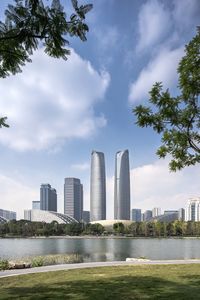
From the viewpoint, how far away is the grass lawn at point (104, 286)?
10992mm

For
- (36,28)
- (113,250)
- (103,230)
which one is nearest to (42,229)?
(103,230)

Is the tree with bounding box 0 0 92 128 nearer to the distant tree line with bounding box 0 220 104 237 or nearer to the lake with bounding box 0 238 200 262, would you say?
the lake with bounding box 0 238 200 262

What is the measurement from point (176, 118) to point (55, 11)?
585 centimetres

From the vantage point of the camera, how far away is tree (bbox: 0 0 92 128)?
7285 millimetres

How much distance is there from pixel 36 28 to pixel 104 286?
337 inches

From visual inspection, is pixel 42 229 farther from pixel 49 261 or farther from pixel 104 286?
pixel 104 286

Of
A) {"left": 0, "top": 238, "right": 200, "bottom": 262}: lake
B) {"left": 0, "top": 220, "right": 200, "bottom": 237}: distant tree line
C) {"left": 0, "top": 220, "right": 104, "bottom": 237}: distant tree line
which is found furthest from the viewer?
{"left": 0, "top": 220, "right": 104, "bottom": 237}: distant tree line

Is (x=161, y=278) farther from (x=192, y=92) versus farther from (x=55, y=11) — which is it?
A: (x=55, y=11)

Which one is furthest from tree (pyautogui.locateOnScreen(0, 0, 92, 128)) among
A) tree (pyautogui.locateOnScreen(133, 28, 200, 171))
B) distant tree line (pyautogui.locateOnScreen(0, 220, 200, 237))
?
distant tree line (pyautogui.locateOnScreen(0, 220, 200, 237))

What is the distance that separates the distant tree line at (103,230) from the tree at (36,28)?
14534cm

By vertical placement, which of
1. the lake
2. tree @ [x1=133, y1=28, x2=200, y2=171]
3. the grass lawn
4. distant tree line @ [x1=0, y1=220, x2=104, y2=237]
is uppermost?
tree @ [x1=133, y1=28, x2=200, y2=171]

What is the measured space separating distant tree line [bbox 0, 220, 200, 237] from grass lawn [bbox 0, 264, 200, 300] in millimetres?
136269

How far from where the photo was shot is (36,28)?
24.3 ft

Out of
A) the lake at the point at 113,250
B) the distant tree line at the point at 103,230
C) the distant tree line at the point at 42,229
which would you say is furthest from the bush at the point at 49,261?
the distant tree line at the point at 42,229
